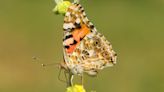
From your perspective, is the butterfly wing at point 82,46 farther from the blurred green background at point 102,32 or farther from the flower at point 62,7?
the blurred green background at point 102,32

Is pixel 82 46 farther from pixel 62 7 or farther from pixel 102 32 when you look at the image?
pixel 102 32

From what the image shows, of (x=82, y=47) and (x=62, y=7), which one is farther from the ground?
(x=62, y=7)

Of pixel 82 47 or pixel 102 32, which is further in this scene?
pixel 102 32

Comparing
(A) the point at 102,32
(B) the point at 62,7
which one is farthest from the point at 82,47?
(A) the point at 102,32

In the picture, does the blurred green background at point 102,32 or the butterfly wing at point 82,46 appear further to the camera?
the blurred green background at point 102,32

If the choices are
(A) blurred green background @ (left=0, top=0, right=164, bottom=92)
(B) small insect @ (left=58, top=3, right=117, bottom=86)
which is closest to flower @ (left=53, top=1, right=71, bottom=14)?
(B) small insect @ (left=58, top=3, right=117, bottom=86)

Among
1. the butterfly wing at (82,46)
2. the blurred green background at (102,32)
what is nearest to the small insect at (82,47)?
the butterfly wing at (82,46)

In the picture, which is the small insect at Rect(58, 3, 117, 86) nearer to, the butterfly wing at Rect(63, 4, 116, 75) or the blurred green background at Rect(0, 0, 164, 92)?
the butterfly wing at Rect(63, 4, 116, 75)
